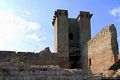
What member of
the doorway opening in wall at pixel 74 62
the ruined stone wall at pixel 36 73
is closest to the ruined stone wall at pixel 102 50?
the doorway opening in wall at pixel 74 62

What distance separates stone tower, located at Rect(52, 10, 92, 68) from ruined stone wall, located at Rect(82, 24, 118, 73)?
11.8ft

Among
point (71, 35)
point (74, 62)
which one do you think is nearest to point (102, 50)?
point (74, 62)

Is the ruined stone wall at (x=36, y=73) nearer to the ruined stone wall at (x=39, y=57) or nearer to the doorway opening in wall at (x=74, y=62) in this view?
the ruined stone wall at (x=39, y=57)

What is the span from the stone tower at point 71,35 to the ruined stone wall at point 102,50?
3.60m

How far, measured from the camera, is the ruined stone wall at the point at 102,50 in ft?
64.9

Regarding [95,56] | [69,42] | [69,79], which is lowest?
[69,79]

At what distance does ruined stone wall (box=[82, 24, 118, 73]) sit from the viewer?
1977 cm

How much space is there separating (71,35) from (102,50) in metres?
10.7

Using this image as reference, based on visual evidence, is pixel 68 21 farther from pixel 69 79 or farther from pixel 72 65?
pixel 69 79

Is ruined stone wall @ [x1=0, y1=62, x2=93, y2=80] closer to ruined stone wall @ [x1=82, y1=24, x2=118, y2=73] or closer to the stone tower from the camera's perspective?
ruined stone wall @ [x1=82, y1=24, x2=118, y2=73]

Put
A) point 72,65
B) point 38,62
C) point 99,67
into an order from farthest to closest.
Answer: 1. point 72,65
2. point 38,62
3. point 99,67

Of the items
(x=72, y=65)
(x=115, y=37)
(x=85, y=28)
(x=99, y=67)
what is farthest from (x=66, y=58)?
(x=115, y=37)

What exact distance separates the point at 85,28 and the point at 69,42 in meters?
2.41

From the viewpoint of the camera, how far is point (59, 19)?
30641 millimetres
